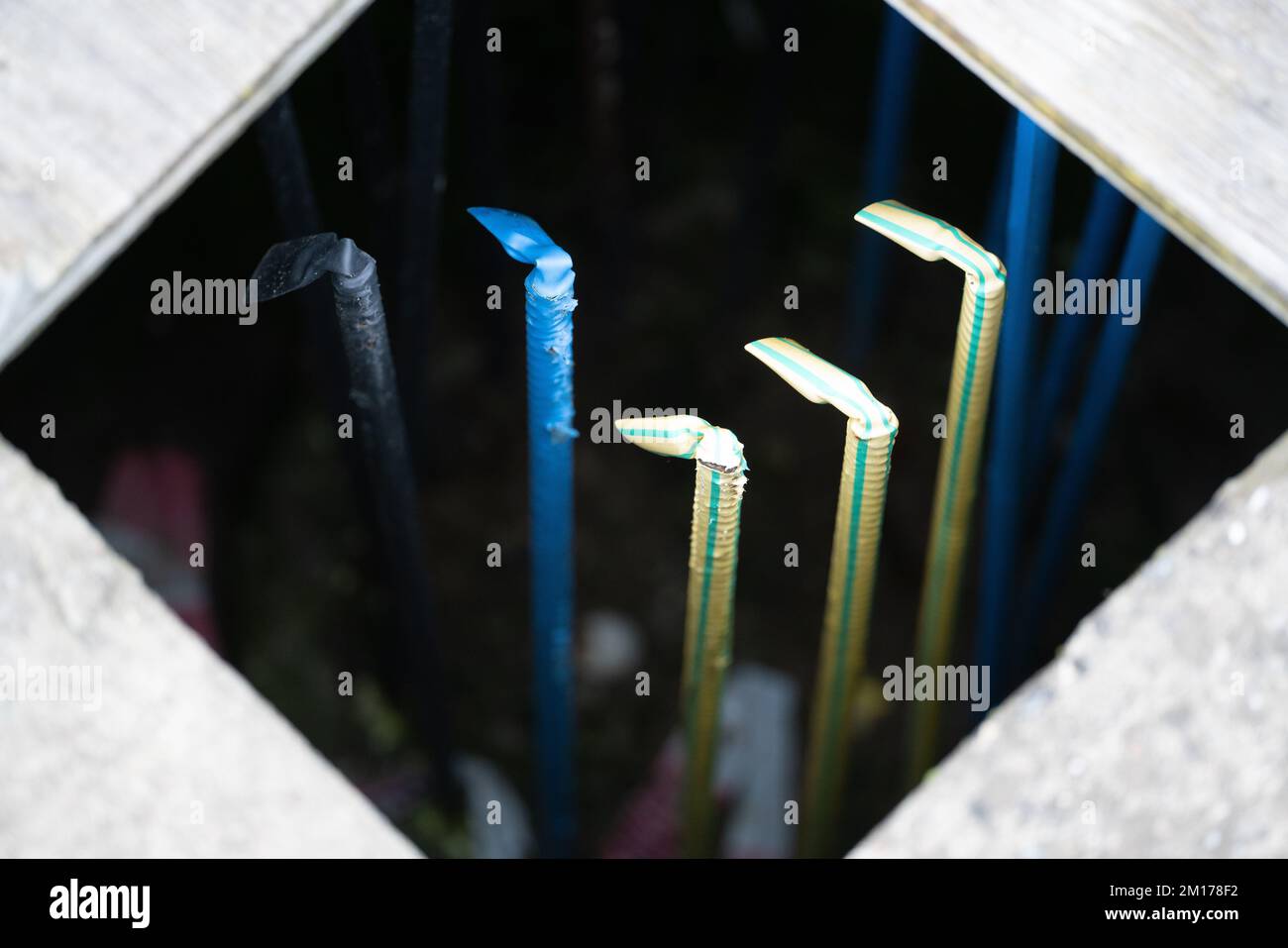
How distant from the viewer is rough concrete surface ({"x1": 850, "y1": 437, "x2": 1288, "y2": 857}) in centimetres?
149

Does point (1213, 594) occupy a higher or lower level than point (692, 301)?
higher

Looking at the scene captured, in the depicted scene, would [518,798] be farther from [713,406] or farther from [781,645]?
[713,406]

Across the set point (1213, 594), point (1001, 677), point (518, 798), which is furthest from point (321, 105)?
point (1213, 594)

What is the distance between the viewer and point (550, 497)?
206 cm

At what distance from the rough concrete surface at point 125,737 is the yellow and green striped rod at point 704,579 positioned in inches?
21.1

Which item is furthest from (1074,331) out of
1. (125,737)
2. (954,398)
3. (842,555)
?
(125,737)

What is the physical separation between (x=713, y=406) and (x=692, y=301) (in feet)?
0.95

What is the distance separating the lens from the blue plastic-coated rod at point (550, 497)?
1802mm

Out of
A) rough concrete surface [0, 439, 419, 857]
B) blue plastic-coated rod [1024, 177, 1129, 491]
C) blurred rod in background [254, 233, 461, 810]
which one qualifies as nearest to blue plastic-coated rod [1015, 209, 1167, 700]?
blue plastic-coated rod [1024, 177, 1129, 491]

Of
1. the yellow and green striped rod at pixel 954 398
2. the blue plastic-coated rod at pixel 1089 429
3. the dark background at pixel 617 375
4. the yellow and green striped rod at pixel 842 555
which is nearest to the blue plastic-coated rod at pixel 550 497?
the yellow and green striped rod at pixel 842 555

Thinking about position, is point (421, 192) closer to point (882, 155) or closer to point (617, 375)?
point (882, 155)

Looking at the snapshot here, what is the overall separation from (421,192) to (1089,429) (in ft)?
3.55

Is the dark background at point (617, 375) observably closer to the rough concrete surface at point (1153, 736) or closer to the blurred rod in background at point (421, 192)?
the blurred rod in background at point (421, 192)

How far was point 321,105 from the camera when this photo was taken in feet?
10.1
